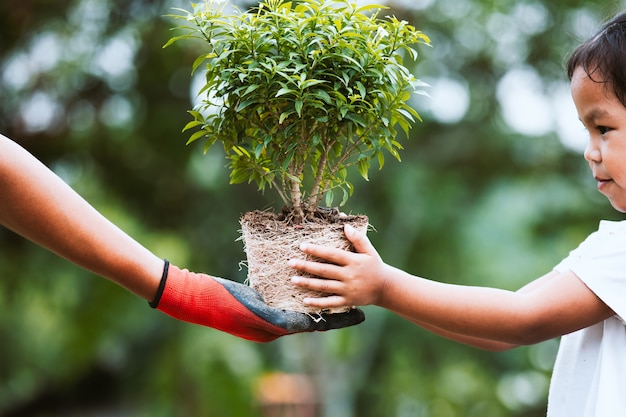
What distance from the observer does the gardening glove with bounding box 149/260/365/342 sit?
1.65 metres

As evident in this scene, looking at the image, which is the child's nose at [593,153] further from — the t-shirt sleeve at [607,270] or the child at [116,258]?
the child at [116,258]

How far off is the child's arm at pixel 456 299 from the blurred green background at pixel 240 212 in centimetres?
443

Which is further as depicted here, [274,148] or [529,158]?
[529,158]

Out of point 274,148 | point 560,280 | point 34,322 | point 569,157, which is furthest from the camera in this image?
point 34,322

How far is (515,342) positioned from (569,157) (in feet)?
19.3

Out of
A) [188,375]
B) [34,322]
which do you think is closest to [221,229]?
[188,375]

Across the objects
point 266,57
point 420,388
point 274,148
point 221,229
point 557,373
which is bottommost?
point 557,373

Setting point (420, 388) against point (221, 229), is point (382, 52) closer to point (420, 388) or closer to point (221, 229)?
point (221, 229)

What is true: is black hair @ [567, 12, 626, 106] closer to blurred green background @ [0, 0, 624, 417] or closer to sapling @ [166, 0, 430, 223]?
sapling @ [166, 0, 430, 223]

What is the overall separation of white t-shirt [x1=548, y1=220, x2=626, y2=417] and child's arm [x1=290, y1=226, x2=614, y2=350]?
0.14 feet

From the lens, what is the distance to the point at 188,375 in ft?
24.3

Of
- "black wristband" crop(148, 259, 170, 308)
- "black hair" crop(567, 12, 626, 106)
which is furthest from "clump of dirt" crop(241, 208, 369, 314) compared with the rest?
"black hair" crop(567, 12, 626, 106)

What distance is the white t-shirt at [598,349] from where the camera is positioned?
162 centimetres

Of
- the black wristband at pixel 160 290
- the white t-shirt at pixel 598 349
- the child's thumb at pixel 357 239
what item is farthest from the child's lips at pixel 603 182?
the black wristband at pixel 160 290
